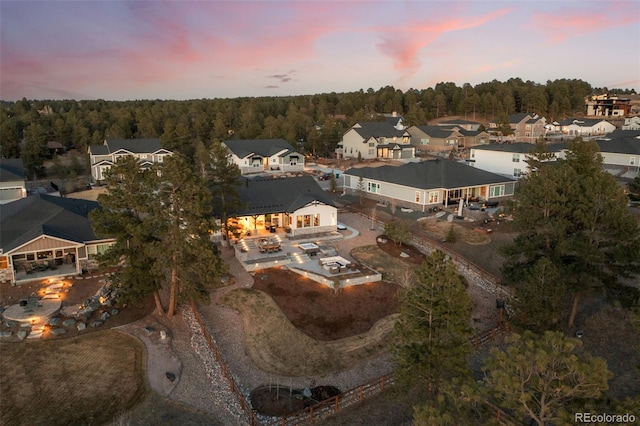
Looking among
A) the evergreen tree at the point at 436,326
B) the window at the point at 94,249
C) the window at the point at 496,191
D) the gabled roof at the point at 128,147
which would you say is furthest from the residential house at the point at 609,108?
the window at the point at 94,249

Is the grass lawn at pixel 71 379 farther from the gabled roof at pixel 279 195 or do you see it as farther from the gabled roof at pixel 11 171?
the gabled roof at pixel 11 171

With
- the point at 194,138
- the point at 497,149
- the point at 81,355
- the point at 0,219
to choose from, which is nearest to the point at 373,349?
the point at 81,355

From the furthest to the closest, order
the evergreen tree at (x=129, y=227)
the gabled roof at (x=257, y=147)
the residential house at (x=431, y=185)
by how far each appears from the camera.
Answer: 1. the gabled roof at (x=257, y=147)
2. the residential house at (x=431, y=185)
3. the evergreen tree at (x=129, y=227)

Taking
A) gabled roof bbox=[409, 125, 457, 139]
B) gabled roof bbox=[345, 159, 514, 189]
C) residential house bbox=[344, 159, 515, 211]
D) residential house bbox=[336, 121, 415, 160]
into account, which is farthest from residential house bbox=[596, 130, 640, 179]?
gabled roof bbox=[409, 125, 457, 139]

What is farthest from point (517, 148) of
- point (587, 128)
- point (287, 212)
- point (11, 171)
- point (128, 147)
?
point (11, 171)

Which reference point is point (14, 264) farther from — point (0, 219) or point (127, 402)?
point (127, 402)

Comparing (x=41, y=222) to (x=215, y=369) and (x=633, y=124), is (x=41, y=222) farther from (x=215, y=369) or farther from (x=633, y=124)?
(x=633, y=124)

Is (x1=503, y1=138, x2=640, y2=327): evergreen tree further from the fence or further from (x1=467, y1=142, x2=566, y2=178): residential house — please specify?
(x1=467, y1=142, x2=566, y2=178): residential house
